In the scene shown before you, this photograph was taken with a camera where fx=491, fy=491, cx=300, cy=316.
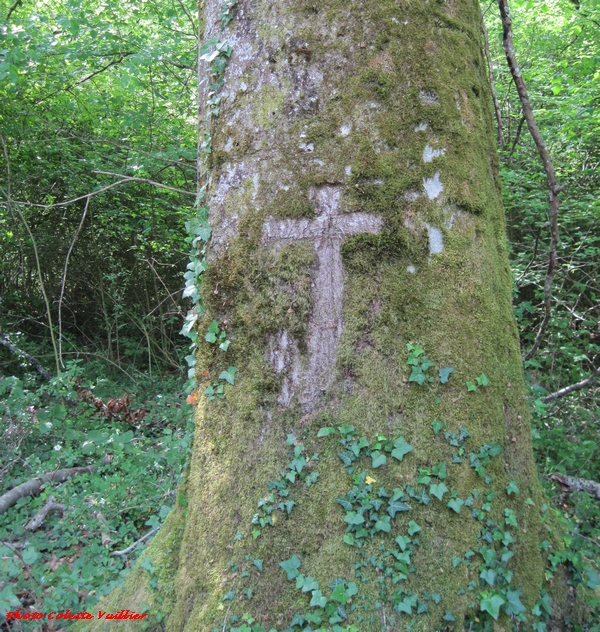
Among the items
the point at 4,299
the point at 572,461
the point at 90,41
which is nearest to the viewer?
the point at 572,461

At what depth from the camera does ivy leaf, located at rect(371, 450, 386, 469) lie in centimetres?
172

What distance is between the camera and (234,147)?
1986 mm

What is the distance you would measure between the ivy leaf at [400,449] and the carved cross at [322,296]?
324 millimetres

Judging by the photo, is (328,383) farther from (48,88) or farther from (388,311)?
(48,88)

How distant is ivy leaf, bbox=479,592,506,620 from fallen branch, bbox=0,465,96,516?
2920 millimetres

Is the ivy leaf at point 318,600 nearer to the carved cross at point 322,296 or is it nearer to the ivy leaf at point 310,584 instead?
the ivy leaf at point 310,584

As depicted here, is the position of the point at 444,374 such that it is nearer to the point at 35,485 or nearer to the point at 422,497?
the point at 422,497

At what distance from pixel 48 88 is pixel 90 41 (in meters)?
0.87

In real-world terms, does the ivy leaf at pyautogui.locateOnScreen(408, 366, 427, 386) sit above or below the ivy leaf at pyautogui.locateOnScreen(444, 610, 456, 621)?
above

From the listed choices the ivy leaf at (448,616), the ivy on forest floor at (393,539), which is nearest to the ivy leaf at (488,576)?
the ivy on forest floor at (393,539)

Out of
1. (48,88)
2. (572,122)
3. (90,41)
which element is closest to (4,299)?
(48,88)

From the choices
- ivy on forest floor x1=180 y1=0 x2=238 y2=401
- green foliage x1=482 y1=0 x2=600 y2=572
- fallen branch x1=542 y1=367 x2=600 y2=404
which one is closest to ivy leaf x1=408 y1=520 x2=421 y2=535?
ivy on forest floor x1=180 y1=0 x2=238 y2=401

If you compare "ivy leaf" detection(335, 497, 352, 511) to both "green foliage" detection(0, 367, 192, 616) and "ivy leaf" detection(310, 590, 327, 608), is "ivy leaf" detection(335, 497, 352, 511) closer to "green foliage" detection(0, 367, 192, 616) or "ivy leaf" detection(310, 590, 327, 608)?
"ivy leaf" detection(310, 590, 327, 608)

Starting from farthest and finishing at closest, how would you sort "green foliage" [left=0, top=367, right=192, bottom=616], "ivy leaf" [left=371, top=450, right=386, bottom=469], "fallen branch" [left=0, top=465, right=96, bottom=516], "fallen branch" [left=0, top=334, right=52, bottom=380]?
"fallen branch" [left=0, top=334, right=52, bottom=380] → "fallen branch" [left=0, top=465, right=96, bottom=516] → "green foliage" [left=0, top=367, right=192, bottom=616] → "ivy leaf" [left=371, top=450, right=386, bottom=469]
